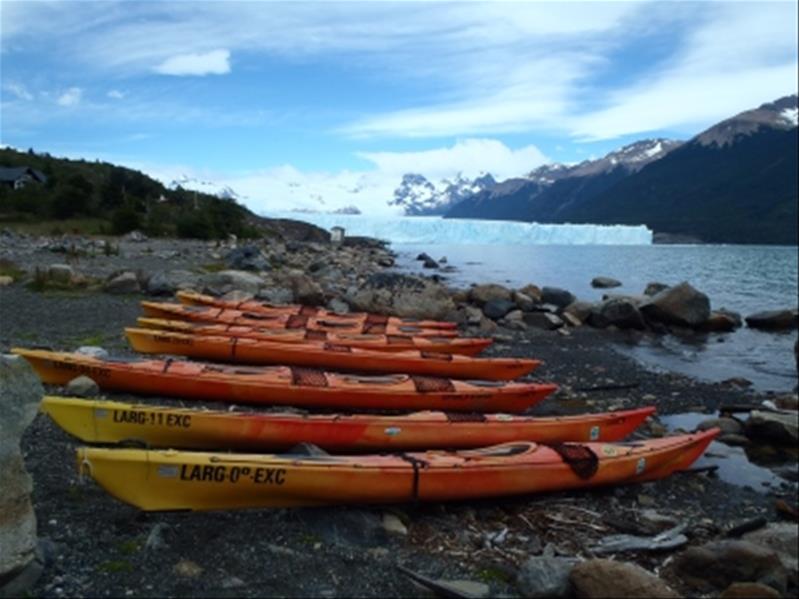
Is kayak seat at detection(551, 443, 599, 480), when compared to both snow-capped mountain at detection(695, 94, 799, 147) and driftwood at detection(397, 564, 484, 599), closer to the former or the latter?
driftwood at detection(397, 564, 484, 599)

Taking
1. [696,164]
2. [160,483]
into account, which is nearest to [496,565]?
[160,483]

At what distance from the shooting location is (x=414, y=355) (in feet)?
33.2

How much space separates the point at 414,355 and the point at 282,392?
2.95 meters

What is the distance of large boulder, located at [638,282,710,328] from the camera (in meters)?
18.0

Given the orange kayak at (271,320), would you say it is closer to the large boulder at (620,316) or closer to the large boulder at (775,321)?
the large boulder at (620,316)

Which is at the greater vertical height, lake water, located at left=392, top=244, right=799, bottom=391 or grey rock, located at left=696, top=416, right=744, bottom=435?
grey rock, located at left=696, top=416, right=744, bottom=435

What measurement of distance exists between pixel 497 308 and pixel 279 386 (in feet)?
36.0

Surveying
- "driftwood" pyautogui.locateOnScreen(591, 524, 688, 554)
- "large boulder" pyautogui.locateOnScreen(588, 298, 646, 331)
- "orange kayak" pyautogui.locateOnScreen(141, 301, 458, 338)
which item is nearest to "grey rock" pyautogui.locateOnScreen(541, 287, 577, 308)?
"large boulder" pyautogui.locateOnScreen(588, 298, 646, 331)

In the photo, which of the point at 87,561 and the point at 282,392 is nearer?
the point at 87,561

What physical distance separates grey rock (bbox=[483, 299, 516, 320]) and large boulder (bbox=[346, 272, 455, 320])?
1950mm

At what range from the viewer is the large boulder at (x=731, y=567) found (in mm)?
4160

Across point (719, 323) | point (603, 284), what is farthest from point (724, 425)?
point (603, 284)

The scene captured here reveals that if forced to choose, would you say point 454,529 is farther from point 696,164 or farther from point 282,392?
point 696,164

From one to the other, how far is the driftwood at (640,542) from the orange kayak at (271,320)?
690cm
